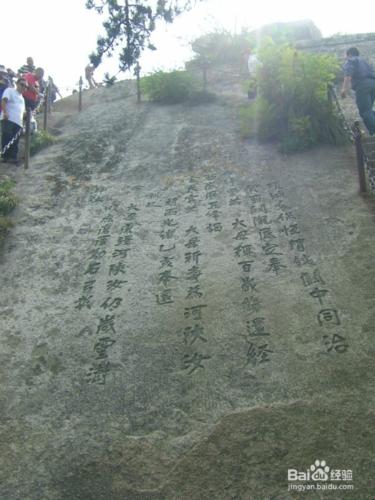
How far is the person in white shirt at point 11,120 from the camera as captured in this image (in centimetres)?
816

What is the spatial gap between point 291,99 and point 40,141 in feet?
13.9

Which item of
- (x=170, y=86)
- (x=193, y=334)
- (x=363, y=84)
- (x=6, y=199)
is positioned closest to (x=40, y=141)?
(x=6, y=199)

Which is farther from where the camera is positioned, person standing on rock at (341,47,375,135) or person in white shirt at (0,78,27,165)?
person in white shirt at (0,78,27,165)

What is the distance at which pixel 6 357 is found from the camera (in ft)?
15.3

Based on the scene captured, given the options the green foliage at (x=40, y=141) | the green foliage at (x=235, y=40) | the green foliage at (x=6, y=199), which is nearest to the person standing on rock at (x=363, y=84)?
the green foliage at (x=6, y=199)

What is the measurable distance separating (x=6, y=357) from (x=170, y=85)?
748 cm

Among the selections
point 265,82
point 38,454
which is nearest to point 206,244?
point 38,454

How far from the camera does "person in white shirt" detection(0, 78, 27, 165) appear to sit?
8156mm

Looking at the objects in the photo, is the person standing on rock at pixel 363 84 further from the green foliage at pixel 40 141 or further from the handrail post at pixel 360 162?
the green foliage at pixel 40 141

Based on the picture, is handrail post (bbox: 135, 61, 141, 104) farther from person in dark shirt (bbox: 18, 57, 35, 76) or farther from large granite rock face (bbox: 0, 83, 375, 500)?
large granite rock face (bbox: 0, 83, 375, 500)

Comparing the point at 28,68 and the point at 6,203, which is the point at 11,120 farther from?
the point at 28,68

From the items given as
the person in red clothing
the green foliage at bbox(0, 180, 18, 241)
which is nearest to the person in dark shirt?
the person in red clothing

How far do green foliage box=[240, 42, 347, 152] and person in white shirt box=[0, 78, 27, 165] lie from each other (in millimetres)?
3614

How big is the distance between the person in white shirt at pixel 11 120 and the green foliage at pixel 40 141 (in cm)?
38
